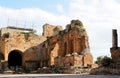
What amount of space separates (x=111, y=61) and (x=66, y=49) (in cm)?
1590

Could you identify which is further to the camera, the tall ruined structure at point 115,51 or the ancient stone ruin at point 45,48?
the ancient stone ruin at point 45,48

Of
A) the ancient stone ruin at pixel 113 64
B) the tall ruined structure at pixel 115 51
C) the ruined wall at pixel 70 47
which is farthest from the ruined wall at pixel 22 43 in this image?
the tall ruined structure at pixel 115 51

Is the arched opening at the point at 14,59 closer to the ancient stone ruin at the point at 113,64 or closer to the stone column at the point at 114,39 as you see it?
the stone column at the point at 114,39

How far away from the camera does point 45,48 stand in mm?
48031

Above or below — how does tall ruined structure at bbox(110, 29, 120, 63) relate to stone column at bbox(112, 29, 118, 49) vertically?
below

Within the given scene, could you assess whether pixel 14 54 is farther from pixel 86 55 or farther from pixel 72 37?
pixel 86 55

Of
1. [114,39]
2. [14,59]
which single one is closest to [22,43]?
[14,59]

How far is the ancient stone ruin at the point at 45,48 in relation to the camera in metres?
37.8

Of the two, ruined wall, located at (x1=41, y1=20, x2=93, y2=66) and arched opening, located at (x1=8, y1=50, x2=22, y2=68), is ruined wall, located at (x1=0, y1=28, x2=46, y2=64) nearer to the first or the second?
ruined wall, located at (x1=41, y1=20, x2=93, y2=66)

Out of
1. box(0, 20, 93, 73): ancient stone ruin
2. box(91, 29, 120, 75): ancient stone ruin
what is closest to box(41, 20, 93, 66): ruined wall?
box(0, 20, 93, 73): ancient stone ruin

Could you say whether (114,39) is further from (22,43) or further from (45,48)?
(22,43)

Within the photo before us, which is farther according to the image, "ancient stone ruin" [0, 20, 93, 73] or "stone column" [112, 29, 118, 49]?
"ancient stone ruin" [0, 20, 93, 73]

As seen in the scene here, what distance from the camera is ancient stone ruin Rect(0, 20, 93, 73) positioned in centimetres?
3781

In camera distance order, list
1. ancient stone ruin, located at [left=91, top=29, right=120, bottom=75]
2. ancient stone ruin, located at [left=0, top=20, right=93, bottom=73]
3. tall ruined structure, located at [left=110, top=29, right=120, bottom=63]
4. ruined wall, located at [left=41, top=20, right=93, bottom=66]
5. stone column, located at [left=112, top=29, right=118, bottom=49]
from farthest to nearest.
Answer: ancient stone ruin, located at [left=0, top=20, right=93, bottom=73], ruined wall, located at [left=41, top=20, right=93, bottom=66], stone column, located at [left=112, top=29, right=118, bottom=49], tall ruined structure, located at [left=110, top=29, right=120, bottom=63], ancient stone ruin, located at [left=91, top=29, right=120, bottom=75]
